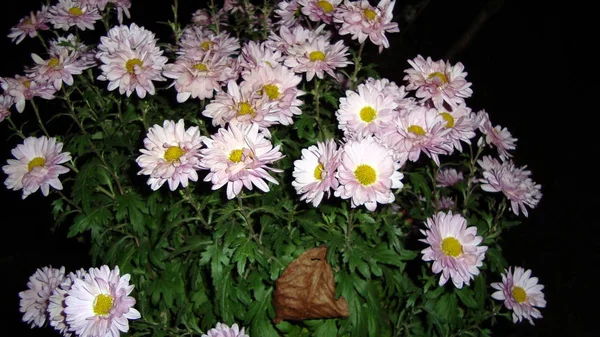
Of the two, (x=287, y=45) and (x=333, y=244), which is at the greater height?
(x=287, y=45)

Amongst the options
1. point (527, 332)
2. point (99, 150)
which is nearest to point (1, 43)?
point (99, 150)

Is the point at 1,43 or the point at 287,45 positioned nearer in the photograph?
the point at 287,45

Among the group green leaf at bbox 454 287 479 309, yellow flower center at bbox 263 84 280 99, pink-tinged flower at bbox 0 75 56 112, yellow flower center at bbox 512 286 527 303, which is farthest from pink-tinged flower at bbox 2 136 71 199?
yellow flower center at bbox 512 286 527 303

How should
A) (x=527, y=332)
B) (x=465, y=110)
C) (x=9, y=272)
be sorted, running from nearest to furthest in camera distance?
(x=465, y=110)
(x=527, y=332)
(x=9, y=272)

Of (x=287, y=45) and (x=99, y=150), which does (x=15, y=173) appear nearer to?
(x=99, y=150)

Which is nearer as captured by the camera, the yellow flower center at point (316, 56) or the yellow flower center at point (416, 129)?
the yellow flower center at point (416, 129)

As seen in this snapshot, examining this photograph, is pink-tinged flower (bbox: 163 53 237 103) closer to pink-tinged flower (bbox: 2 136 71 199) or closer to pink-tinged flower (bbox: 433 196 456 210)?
pink-tinged flower (bbox: 2 136 71 199)

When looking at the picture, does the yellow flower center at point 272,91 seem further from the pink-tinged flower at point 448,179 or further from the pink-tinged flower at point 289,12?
the pink-tinged flower at point 448,179

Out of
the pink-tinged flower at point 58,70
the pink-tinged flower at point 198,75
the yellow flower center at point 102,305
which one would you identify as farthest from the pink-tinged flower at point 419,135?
the pink-tinged flower at point 58,70
